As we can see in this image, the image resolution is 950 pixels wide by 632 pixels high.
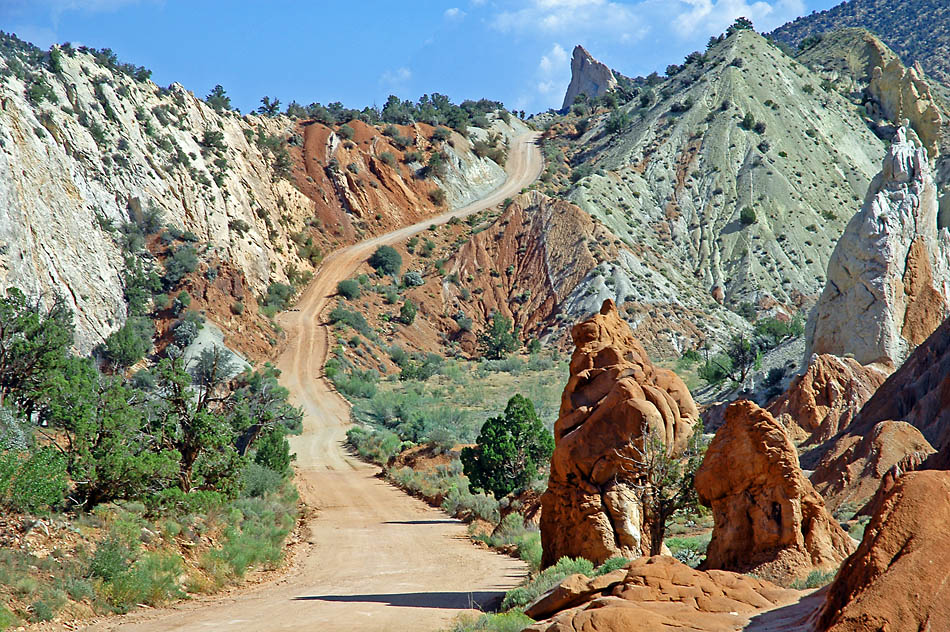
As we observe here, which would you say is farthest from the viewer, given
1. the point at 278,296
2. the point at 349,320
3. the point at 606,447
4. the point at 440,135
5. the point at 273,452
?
the point at 440,135

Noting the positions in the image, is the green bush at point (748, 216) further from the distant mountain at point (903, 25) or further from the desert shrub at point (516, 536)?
the distant mountain at point (903, 25)

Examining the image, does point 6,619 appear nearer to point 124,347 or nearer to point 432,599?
point 432,599

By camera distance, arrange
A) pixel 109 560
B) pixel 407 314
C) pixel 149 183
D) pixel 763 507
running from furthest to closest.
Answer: pixel 407 314, pixel 149 183, pixel 109 560, pixel 763 507

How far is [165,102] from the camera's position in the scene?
6544cm

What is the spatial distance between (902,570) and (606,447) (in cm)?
846

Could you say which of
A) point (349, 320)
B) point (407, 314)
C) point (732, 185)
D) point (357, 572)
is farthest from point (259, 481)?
point (732, 185)

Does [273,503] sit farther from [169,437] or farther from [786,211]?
[786,211]

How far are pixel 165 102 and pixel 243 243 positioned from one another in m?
13.9

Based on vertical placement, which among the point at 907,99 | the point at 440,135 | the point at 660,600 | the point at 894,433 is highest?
the point at 907,99

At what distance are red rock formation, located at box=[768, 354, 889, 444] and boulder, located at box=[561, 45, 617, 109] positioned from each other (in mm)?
141497

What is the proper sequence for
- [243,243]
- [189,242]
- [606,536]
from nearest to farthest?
[606,536] < [189,242] < [243,243]

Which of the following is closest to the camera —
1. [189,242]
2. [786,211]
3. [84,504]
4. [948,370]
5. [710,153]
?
[84,504]

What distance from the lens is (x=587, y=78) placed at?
176 m

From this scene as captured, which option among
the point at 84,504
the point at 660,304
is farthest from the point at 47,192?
the point at 660,304
